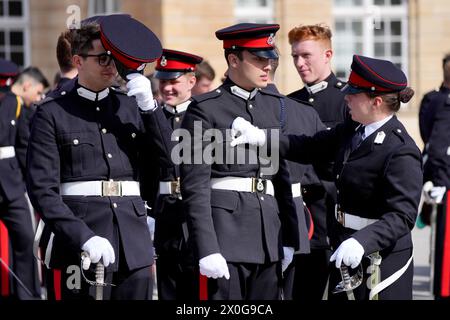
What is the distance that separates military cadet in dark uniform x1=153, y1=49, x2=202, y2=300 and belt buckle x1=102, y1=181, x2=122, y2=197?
3.02 feet

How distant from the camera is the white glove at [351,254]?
19.1 ft

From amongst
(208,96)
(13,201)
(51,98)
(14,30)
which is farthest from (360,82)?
(14,30)

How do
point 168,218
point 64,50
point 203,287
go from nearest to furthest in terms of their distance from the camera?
point 203,287 < point 64,50 < point 168,218

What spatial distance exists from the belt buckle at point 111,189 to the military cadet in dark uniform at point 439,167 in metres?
4.23

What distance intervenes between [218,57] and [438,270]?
903cm

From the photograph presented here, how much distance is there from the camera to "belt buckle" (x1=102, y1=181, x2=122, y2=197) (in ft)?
19.6

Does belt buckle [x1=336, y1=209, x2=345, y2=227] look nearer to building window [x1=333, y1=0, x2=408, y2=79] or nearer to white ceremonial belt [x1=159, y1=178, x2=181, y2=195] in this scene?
white ceremonial belt [x1=159, y1=178, x2=181, y2=195]

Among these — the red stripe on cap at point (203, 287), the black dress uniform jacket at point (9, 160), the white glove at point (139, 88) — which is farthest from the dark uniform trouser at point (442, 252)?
the white glove at point (139, 88)

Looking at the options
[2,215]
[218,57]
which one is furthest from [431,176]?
[218,57]

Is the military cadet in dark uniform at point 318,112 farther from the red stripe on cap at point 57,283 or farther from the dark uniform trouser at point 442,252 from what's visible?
the dark uniform trouser at point 442,252

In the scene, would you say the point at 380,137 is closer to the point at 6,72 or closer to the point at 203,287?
the point at 203,287

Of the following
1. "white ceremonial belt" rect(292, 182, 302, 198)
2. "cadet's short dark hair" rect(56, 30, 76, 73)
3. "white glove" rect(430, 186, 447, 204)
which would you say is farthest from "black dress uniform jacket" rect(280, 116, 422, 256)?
"white glove" rect(430, 186, 447, 204)

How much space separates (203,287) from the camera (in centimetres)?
615

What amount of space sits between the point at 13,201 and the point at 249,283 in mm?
→ 4340
